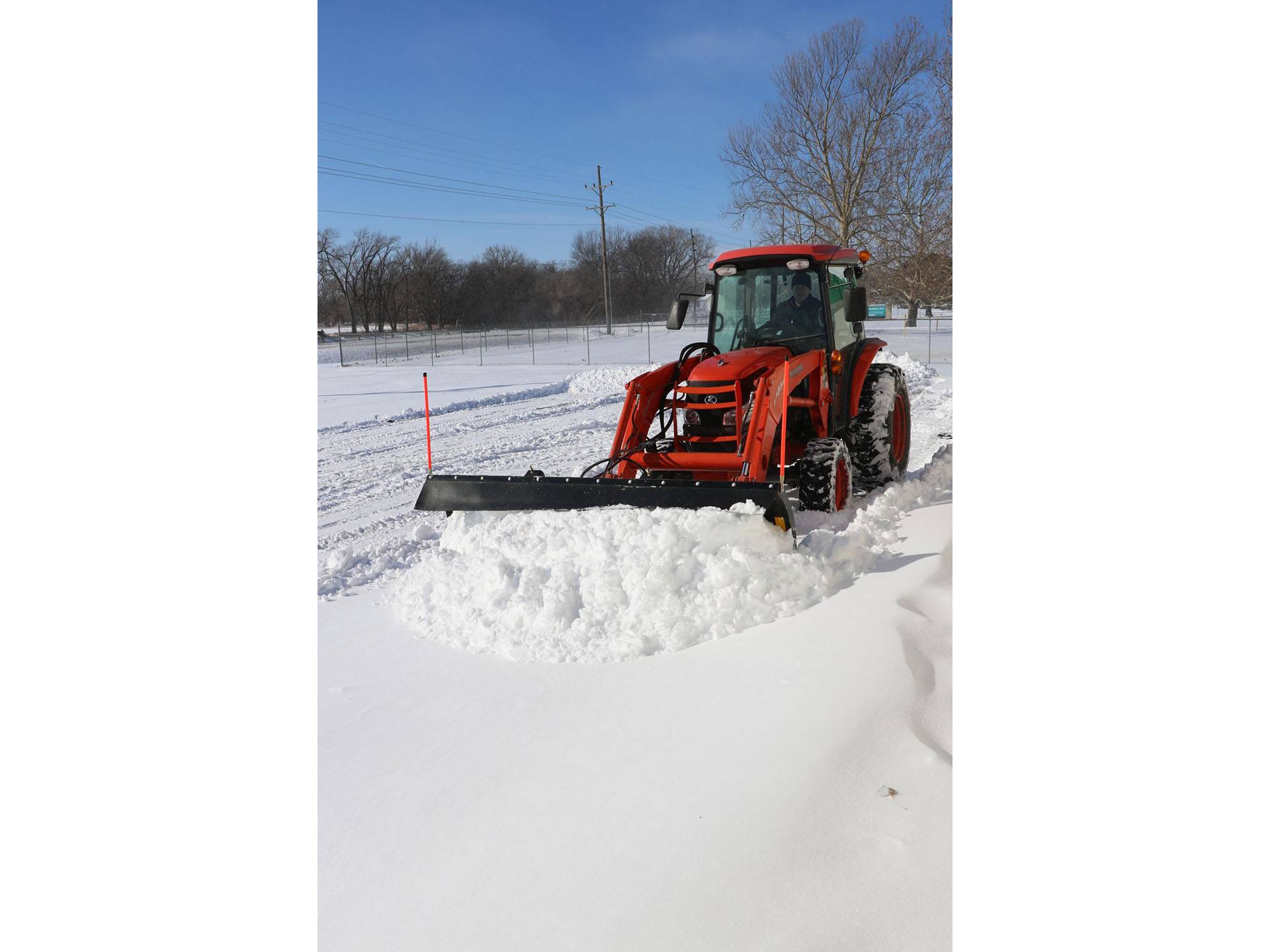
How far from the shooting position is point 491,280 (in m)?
6.67

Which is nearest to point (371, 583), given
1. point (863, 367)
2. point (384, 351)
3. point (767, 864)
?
point (767, 864)

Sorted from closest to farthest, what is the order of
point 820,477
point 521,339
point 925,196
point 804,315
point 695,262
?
point 925,196
point 820,477
point 804,315
point 695,262
point 521,339

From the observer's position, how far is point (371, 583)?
12.1 ft

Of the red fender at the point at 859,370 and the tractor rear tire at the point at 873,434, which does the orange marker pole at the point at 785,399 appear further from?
the tractor rear tire at the point at 873,434

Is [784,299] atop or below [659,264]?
below

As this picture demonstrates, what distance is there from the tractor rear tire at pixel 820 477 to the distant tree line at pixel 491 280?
1.22 metres

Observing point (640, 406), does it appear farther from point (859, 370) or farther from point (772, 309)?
point (859, 370)

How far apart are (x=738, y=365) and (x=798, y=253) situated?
2.17 feet

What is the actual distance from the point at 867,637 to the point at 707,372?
186 cm

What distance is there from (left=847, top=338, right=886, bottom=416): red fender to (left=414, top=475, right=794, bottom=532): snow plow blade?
147cm

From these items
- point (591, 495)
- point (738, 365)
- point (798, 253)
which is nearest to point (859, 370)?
point (798, 253)

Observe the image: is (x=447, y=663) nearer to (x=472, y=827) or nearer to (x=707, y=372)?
(x=472, y=827)

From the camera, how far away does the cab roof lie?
4.06 metres

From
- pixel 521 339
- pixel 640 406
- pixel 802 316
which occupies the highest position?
pixel 521 339
